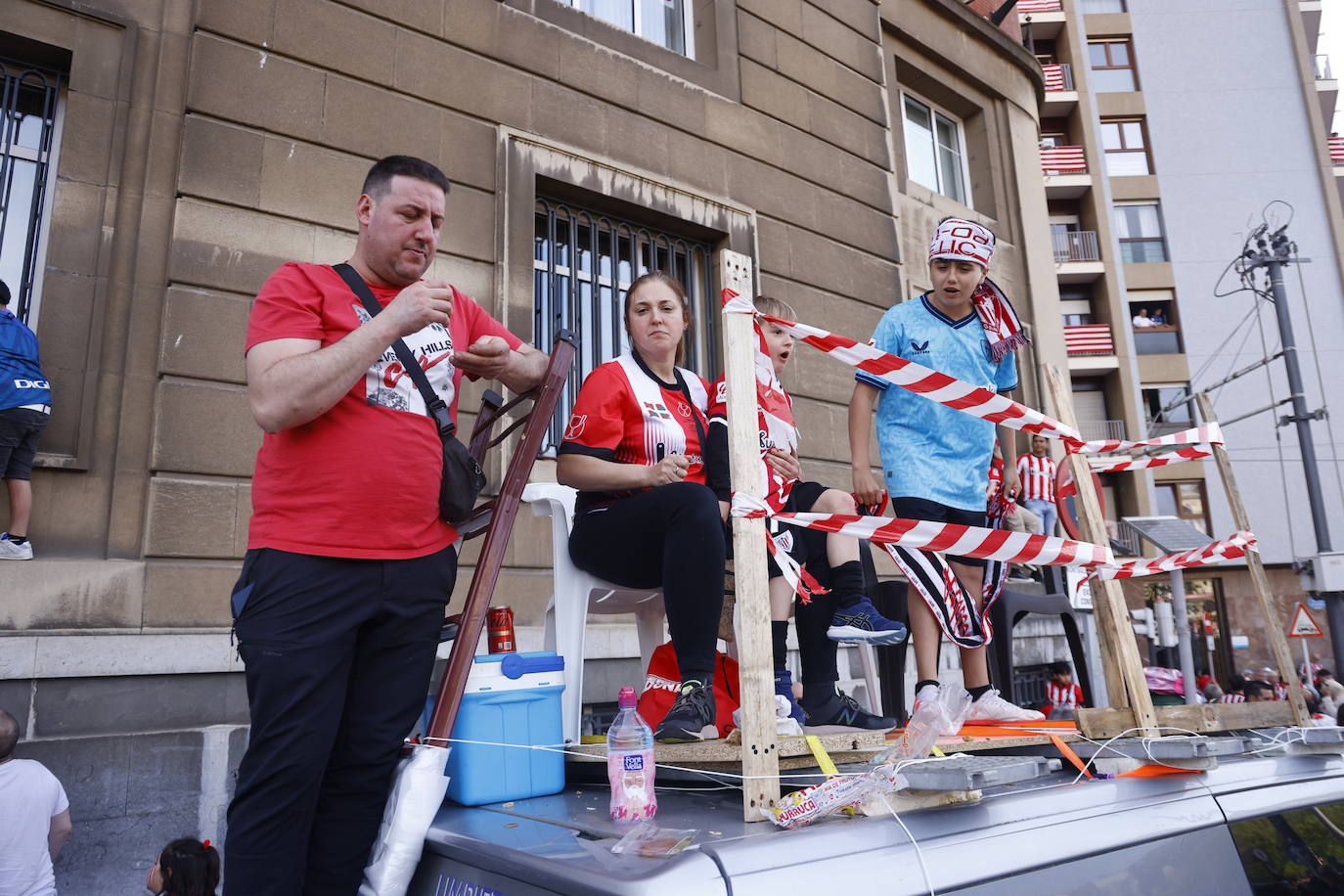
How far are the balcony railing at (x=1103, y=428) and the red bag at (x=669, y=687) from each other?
3023 centimetres

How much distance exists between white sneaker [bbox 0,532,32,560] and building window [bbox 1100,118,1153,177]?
1435 inches

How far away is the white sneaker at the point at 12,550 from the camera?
14.6 feet

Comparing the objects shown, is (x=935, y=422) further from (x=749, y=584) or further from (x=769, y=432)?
(x=749, y=584)

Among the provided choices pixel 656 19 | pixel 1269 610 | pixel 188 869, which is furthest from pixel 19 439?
pixel 656 19

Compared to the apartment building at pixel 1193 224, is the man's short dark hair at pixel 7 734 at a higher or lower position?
lower

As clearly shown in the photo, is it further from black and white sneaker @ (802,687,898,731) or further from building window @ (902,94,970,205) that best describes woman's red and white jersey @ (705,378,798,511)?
building window @ (902,94,970,205)

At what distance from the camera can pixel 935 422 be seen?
12.1ft

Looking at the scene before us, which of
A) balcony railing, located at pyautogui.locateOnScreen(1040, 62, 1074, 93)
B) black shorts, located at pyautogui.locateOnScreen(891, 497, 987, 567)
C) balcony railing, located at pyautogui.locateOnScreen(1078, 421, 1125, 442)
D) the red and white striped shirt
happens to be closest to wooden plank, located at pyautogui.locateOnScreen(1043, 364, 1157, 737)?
black shorts, located at pyautogui.locateOnScreen(891, 497, 987, 567)

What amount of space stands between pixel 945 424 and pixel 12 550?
14.8 ft

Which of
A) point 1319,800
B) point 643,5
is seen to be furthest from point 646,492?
point 643,5

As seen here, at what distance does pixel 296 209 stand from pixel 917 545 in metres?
4.53

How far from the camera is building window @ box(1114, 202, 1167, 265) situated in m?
32.9

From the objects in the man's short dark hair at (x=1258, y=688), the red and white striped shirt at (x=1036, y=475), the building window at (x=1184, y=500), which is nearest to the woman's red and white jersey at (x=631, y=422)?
the red and white striped shirt at (x=1036, y=475)

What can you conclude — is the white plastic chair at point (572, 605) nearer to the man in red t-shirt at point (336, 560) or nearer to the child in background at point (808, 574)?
the child in background at point (808, 574)
